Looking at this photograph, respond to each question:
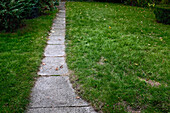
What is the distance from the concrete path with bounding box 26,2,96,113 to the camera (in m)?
2.60

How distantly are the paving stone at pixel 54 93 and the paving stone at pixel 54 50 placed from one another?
3.59ft

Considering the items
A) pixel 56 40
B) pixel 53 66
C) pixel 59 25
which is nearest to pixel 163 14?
pixel 59 25

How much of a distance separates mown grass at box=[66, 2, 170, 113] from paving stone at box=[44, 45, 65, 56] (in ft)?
→ 0.56

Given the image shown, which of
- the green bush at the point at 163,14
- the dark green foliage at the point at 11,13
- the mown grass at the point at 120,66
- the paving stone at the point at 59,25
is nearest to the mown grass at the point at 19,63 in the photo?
the dark green foliage at the point at 11,13

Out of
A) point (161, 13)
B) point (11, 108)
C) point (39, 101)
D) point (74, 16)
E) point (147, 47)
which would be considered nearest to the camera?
point (11, 108)

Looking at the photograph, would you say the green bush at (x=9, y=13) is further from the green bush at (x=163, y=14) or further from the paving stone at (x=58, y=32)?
the green bush at (x=163, y=14)

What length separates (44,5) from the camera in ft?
25.8

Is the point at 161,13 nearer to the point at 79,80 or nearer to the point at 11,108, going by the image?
the point at 79,80

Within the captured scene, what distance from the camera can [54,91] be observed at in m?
3.00

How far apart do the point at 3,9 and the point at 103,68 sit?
3773 mm

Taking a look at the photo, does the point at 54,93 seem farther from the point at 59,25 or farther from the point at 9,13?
the point at 59,25

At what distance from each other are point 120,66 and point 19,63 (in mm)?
2204

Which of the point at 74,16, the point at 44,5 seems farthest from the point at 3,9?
the point at 74,16

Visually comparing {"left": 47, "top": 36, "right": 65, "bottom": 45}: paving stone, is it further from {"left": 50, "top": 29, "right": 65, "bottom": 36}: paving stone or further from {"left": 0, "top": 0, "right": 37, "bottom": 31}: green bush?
{"left": 0, "top": 0, "right": 37, "bottom": 31}: green bush
